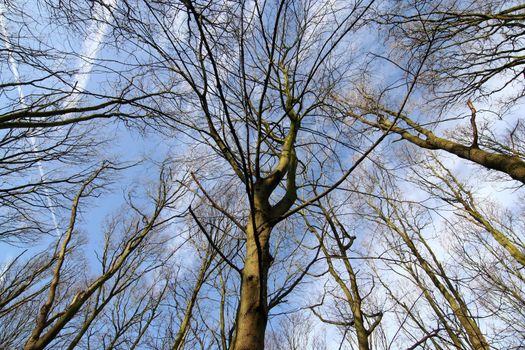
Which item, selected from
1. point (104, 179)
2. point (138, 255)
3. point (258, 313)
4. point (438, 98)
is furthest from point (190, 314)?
point (438, 98)

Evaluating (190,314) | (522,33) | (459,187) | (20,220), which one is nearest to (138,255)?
(190,314)

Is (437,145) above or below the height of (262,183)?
above

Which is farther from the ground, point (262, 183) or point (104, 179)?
point (104, 179)

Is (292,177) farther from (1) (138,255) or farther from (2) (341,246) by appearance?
(1) (138,255)

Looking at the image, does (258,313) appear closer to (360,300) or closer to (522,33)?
(360,300)

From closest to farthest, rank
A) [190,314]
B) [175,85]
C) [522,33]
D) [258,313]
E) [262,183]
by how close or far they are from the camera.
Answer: [258,313] < [262,183] < [175,85] < [522,33] < [190,314]

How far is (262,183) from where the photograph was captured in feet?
6.15

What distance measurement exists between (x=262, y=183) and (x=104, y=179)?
397cm

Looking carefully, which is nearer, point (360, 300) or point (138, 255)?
point (360, 300)

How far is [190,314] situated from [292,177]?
4.48 m

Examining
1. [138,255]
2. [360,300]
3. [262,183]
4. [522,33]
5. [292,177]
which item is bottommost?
[262,183]

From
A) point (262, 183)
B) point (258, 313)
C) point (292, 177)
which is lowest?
point (258, 313)

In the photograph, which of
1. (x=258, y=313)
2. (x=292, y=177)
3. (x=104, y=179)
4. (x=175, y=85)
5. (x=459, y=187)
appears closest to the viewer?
(x=258, y=313)

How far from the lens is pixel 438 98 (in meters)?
5.12
